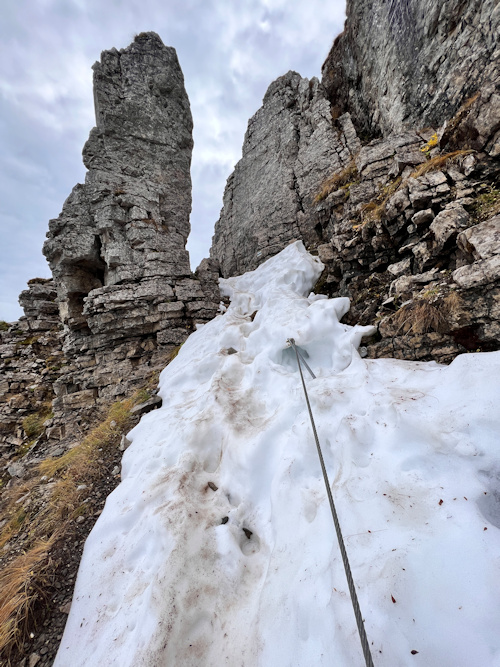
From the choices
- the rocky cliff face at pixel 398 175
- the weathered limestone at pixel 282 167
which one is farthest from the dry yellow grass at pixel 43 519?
the weathered limestone at pixel 282 167

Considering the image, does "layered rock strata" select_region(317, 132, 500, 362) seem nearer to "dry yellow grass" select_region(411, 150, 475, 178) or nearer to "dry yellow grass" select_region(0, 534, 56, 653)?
"dry yellow grass" select_region(411, 150, 475, 178)

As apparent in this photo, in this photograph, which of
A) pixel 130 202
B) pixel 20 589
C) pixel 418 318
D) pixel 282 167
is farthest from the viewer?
pixel 282 167

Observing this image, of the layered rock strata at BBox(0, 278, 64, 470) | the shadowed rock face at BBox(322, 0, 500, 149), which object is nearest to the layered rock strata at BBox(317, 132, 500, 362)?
the shadowed rock face at BBox(322, 0, 500, 149)

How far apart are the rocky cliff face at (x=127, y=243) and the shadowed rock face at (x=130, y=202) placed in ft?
0.13

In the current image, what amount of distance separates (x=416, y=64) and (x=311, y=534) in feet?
44.9

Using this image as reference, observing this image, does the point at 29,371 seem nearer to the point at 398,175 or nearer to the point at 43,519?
the point at 43,519

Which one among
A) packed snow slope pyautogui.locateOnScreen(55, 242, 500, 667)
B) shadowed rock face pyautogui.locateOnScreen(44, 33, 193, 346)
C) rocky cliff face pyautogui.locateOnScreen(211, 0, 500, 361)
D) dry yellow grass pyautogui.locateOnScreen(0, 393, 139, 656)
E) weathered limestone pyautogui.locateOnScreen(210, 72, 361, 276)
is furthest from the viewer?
weathered limestone pyautogui.locateOnScreen(210, 72, 361, 276)

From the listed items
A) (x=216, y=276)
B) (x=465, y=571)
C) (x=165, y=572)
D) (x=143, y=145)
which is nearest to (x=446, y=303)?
(x=465, y=571)

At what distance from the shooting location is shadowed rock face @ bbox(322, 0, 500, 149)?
574 centimetres

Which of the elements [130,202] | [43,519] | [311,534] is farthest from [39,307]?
[311,534]

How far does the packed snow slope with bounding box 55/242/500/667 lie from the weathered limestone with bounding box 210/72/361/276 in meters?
10.6

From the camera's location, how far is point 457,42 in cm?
692

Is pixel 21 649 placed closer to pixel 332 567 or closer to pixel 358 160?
pixel 332 567

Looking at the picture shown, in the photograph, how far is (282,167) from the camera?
14.0m
